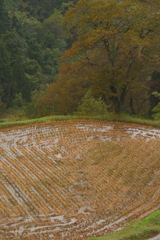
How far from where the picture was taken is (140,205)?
5.64 meters

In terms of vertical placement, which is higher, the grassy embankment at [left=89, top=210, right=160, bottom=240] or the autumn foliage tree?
the autumn foliage tree

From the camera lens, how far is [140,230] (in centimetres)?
425

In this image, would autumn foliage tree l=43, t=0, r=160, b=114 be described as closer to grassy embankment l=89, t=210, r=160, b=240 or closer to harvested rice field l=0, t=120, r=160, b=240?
harvested rice field l=0, t=120, r=160, b=240

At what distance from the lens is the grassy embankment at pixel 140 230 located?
13.4 feet

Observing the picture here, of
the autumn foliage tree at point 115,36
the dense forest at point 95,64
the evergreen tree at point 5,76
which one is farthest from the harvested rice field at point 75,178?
the evergreen tree at point 5,76

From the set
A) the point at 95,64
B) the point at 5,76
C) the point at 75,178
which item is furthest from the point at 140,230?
the point at 5,76

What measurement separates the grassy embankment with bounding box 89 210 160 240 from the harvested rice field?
38cm

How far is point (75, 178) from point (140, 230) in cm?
279

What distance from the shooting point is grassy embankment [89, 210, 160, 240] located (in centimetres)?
407

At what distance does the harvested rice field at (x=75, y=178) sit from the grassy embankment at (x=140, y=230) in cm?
38

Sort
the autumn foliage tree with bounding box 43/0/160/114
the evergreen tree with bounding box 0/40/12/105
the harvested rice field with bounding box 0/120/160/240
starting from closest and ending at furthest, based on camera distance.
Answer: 1. the harvested rice field with bounding box 0/120/160/240
2. the autumn foliage tree with bounding box 43/0/160/114
3. the evergreen tree with bounding box 0/40/12/105

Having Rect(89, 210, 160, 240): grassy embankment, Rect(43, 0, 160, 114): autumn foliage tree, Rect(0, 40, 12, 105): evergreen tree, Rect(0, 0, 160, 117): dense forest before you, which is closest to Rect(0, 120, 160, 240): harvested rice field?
Rect(89, 210, 160, 240): grassy embankment

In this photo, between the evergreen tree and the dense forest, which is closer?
the dense forest

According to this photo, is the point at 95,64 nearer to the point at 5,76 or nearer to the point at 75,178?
the point at 75,178
